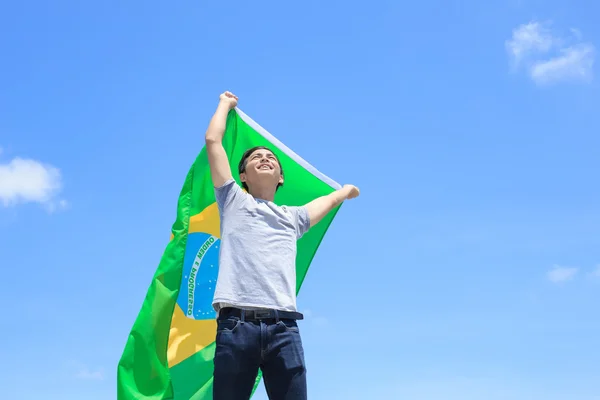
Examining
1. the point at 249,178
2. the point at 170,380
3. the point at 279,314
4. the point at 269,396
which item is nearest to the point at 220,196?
the point at 249,178

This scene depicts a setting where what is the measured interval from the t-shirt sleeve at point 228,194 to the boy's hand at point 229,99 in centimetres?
89

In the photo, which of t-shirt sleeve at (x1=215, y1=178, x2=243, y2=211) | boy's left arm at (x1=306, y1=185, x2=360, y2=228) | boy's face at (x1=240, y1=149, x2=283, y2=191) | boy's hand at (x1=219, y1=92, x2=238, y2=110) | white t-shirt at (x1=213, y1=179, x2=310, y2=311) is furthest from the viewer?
boy's hand at (x1=219, y1=92, x2=238, y2=110)

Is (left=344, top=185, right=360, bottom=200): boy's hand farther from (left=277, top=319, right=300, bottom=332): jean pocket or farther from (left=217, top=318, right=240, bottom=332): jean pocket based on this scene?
(left=217, top=318, right=240, bottom=332): jean pocket

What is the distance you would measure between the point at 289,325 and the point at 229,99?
186 centimetres

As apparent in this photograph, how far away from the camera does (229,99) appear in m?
4.87

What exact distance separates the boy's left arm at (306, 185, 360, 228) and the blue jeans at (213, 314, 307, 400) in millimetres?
927

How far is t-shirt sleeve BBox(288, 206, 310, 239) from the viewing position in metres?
4.25

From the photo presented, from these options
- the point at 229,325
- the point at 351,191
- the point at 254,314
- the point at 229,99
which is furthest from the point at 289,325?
the point at 229,99

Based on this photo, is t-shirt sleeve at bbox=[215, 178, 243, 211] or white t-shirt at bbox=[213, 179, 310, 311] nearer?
white t-shirt at bbox=[213, 179, 310, 311]

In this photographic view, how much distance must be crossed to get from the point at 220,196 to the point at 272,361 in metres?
1.05

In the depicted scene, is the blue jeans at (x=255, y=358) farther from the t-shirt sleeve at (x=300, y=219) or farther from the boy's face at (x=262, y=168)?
the boy's face at (x=262, y=168)

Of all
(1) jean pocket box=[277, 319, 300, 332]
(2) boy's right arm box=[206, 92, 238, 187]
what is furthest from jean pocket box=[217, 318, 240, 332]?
(2) boy's right arm box=[206, 92, 238, 187]

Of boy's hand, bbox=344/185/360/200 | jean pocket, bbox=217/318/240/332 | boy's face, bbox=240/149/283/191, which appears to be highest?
boy's hand, bbox=344/185/360/200

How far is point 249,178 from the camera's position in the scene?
432 centimetres
